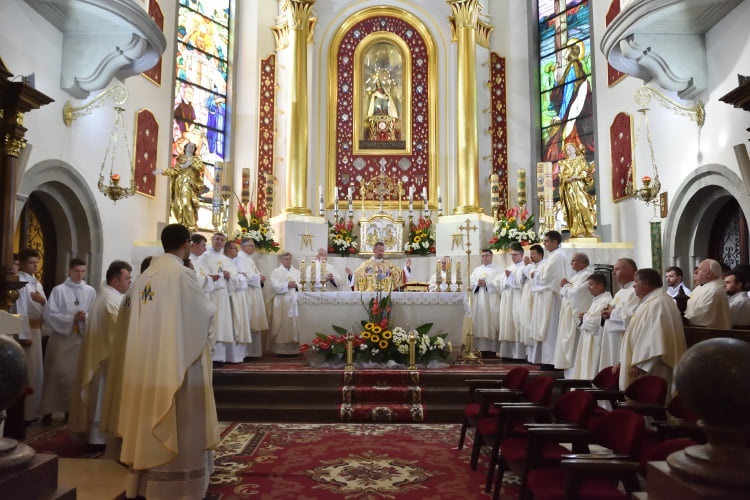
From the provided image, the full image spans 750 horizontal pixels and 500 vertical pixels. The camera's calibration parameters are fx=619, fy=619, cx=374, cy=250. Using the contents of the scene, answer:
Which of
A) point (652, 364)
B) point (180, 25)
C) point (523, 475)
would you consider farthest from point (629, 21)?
point (180, 25)

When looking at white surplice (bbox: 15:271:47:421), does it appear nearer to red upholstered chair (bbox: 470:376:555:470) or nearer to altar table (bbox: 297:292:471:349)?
altar table (bbox: 297:292:471:349)

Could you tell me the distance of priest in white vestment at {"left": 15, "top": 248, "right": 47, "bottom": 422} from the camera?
6289 millimetres

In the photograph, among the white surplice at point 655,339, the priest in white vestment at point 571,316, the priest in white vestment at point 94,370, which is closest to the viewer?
the white surplice at point 655,339

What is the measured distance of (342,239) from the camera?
42.3 feet

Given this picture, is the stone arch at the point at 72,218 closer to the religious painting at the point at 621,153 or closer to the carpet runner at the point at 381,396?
the carpet runner at the point at 381,396

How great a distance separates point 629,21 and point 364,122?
7.40m

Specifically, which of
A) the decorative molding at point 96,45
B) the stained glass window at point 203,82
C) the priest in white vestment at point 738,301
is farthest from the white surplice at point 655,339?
the stained glass window at point 203,82

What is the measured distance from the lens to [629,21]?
766cm

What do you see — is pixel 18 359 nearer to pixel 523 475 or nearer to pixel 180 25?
pixel 523 475

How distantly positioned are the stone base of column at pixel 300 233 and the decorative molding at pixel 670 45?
21.4 ft

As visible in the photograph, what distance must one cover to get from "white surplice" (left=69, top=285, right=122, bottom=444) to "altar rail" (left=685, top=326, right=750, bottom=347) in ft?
16.5

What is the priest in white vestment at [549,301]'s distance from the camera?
27.6 ft

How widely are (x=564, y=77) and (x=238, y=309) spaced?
8555 millimetres

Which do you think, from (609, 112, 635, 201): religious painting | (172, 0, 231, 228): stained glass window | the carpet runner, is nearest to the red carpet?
the carpet runner
